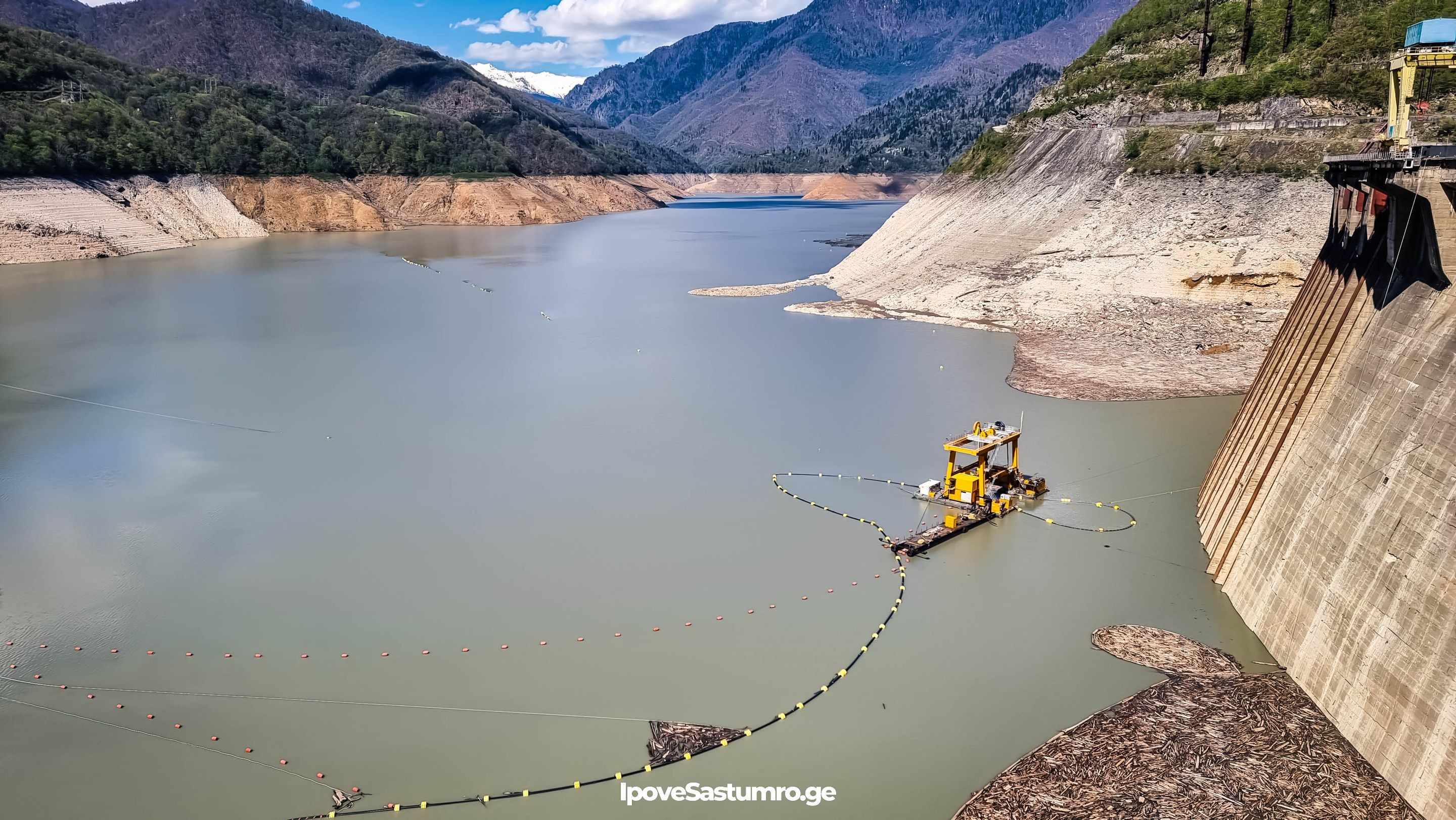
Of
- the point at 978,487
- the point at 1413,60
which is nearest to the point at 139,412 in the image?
the point at 978,487

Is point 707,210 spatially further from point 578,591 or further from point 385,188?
point 578,591

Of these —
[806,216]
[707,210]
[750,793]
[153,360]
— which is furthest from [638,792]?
[707,210]

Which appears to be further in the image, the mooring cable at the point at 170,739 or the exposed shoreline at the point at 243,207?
the exposed shoreline at the point at 243,207

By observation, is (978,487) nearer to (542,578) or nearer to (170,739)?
(542,578)

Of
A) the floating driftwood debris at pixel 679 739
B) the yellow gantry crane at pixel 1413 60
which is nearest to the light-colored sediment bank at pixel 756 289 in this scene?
the yellow gantry crane at pixel 1413 60

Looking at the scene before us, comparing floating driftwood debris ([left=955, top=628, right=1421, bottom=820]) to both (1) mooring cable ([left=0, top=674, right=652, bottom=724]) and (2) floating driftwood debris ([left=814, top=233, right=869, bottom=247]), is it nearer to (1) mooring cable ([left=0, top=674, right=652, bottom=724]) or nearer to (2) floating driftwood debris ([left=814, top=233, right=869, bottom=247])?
(1) mooring cable ([left=0, top=674, right=652, bottom=724])

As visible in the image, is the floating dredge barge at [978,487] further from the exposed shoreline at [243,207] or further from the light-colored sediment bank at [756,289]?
the exposed shoreline at [243,207]

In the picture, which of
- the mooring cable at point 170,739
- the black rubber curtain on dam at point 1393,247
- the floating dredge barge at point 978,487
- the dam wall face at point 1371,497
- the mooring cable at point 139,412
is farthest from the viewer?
the mooring cable at point 139,412
